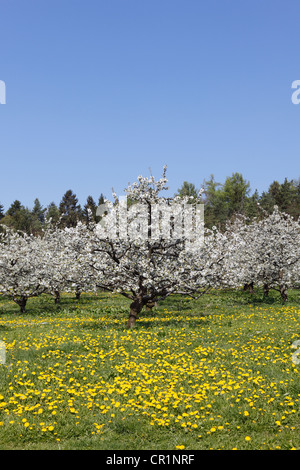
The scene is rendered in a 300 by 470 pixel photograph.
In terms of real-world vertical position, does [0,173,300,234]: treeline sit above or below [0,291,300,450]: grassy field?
above

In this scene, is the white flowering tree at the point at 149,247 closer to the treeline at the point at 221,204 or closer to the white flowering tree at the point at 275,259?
the white flowering tree at the point at 275,259

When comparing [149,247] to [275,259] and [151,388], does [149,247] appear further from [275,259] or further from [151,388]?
[275,259]

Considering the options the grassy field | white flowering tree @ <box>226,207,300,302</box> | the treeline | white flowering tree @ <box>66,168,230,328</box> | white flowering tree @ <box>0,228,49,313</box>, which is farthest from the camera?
the treeline

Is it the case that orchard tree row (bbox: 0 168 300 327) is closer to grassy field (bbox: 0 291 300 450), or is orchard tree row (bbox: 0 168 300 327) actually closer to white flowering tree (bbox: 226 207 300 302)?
grassy field (bbox: 0 291 300 450)

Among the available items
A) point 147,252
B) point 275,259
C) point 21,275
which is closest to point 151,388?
point 147,252

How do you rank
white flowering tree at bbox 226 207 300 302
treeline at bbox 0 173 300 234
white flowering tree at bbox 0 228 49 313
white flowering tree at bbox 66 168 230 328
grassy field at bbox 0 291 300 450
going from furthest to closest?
treeline at bbox 0 173 300 234 → white flowering tree at bbox 226 207 300 302 → white flowering tree at bbox 0 228 49 313 → white flowering tree at bbox 66 168 230 328 → grassy field at bbox 0 291 300 450

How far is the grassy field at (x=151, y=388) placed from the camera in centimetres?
912

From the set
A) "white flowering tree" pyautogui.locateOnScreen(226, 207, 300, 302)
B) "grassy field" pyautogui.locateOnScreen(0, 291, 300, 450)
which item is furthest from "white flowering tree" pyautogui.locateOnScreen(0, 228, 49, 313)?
"white flowering tree" pyautogui.locateOnScreen(226, 207, 300, 302)

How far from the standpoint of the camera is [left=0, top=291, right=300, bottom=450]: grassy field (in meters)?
9.12

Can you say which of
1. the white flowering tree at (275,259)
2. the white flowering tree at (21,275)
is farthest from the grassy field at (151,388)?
the white flowering tree at (275,259)

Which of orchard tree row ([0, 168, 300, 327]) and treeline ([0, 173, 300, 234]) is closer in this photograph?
orchard tree row ([0, 168, 300, 327])

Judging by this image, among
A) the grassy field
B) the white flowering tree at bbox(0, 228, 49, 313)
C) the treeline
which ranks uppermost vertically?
the treeline

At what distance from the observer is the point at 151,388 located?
11.6m

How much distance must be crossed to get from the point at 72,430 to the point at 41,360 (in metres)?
4.74
